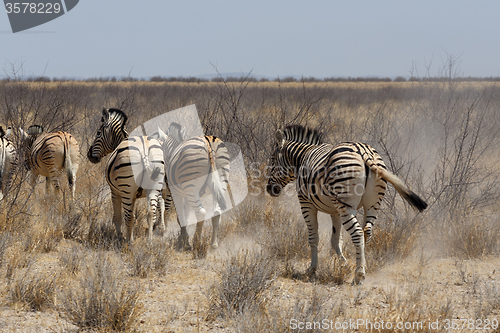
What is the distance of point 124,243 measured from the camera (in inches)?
220

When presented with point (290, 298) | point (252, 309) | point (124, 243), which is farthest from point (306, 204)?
point (124, 243)

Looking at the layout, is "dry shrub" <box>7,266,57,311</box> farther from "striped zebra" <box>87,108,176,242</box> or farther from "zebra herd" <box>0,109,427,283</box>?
"zebra herd" <box>0,109,427,283</box>

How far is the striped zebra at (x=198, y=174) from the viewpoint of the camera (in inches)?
225

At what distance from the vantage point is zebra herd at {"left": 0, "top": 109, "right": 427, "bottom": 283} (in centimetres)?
439

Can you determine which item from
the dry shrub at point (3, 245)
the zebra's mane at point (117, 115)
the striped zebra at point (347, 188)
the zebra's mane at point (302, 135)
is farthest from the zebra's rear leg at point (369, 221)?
the zebra's mane at point (117, 115)

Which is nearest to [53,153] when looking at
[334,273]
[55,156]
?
[55,156]

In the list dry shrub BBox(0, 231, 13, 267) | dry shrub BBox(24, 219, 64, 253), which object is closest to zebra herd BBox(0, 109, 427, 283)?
dry shrub BBox(24, 219, 64, 253)

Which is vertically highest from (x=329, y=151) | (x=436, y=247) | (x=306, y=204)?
(x=329, y=151)

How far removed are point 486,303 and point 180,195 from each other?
3.96 meters

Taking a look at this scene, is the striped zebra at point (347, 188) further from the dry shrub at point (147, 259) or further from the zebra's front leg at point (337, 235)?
the dry shrub at point (147, 259)

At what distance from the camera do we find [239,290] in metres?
3.94

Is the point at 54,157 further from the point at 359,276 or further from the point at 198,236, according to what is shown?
the point at 359,276

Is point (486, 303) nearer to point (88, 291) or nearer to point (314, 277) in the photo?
point (314, 277)
